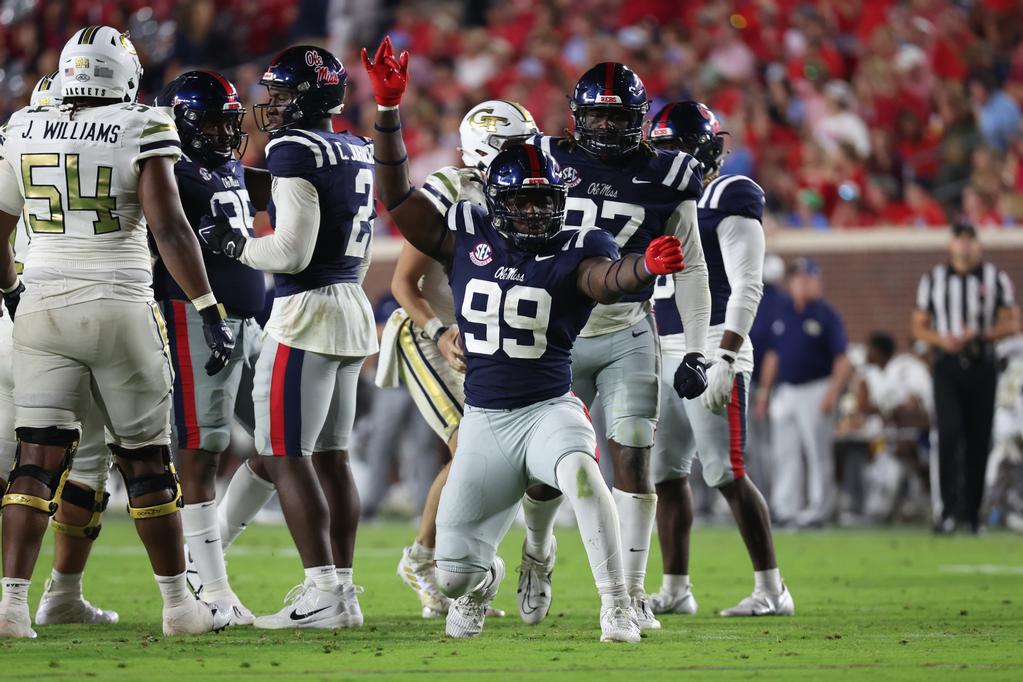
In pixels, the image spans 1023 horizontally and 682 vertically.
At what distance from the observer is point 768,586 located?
22.1 ft

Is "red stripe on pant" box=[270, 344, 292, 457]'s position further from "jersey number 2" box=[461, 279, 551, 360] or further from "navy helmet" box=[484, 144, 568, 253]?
"navy helmet" box=[484, 144, 568, 253]

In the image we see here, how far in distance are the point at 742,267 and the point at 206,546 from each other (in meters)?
2.56

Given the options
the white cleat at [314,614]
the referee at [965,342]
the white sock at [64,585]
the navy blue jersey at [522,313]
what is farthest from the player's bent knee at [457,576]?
the referee at [965,342]

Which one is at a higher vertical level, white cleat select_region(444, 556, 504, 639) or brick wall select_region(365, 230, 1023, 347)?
brick wall select_region(365, 230, 1023, 347)

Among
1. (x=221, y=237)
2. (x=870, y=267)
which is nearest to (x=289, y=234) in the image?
(x=221, y=237)

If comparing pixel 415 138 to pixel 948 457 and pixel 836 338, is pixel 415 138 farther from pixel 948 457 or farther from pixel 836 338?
pixel 948 457

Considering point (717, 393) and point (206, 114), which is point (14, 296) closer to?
point (206, 114)

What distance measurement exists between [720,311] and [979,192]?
8.42 meters

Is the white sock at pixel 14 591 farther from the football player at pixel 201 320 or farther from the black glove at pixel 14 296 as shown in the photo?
the black glove at pixel 14 296

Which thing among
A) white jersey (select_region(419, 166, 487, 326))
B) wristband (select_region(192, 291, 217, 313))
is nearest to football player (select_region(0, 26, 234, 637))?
wristband (select_region(192, 291, 217, 313))

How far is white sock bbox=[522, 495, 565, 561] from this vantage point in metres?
6.07

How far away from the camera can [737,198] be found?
6.84 metres

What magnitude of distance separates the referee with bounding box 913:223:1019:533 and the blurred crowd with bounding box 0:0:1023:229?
288cm

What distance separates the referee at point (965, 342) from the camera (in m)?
11.6
